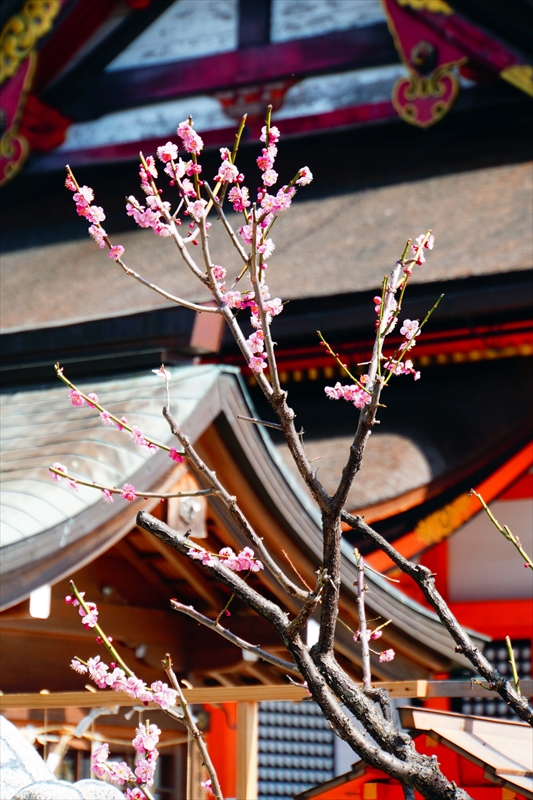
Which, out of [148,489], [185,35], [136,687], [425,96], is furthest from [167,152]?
[185,35]

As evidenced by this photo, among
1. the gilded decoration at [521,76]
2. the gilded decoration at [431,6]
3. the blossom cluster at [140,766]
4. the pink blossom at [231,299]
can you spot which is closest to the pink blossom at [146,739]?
the blossom cluster at [140,766]

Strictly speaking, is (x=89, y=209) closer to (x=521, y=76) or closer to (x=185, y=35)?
(x=521, y=76)

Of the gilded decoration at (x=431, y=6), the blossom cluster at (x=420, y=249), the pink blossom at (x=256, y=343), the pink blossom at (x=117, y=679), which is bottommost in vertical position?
the pink blossom at (x=117, y=679)

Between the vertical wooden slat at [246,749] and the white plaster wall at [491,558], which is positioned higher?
the white plaster wall at [491,558]

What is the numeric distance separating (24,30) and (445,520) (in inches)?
182

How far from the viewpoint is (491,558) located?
556 cm

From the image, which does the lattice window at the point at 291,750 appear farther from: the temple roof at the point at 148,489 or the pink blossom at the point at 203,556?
the pink blossom at the point at 203,556

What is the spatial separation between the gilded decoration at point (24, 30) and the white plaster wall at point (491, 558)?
4.40 m

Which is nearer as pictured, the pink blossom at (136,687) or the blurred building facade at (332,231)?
the pink blossom at (136,687)

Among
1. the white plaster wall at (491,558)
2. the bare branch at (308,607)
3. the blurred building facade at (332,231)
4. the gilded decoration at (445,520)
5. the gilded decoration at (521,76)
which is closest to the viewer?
the bare branch at (308,607)

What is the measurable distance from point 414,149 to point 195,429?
13.3 ft

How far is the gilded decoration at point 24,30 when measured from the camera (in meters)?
7.70

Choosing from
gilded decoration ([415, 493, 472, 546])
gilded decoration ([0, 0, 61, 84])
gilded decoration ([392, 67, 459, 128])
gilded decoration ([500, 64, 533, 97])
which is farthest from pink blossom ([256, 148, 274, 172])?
gilded decoration ([0, 0, 61, 84])

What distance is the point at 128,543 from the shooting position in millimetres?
4062
